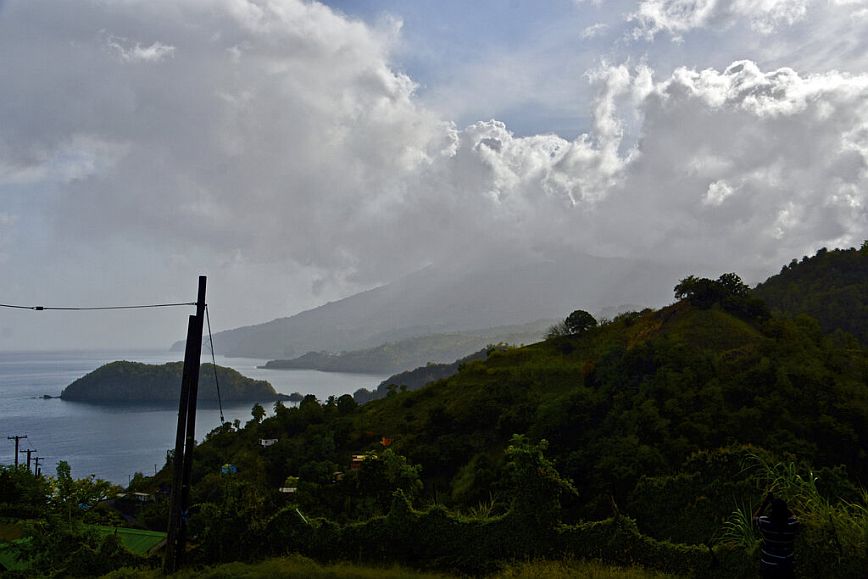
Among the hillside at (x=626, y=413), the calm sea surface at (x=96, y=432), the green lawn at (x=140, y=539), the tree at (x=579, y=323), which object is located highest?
the tree at (x=579, y=323)

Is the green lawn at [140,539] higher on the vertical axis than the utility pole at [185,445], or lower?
lower

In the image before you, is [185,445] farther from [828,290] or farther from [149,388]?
[149,388]

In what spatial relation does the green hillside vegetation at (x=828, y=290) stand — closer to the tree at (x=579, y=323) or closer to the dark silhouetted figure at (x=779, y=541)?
the tree at (x=579, y=323)

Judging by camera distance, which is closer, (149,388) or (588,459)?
(588,459)

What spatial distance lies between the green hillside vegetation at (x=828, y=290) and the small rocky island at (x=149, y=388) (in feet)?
510

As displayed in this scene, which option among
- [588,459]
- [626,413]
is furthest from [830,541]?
[626,413]

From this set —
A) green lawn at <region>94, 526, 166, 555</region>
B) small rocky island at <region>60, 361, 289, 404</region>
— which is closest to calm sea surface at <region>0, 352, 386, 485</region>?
small rocky island at <region>60, 361, 289, 404</region>

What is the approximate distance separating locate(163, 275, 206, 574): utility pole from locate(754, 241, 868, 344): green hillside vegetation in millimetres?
64385

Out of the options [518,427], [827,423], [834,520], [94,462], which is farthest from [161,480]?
[834,520]

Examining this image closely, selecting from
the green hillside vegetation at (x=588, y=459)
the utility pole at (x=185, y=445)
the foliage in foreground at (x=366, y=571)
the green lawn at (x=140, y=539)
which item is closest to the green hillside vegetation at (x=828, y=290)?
the green hillside vegetation at (x=588, y=459)

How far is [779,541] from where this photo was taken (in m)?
5.72

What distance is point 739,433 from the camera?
30.6 m

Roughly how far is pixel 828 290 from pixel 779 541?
7765 centimetres

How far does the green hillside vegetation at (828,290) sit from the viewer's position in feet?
206
